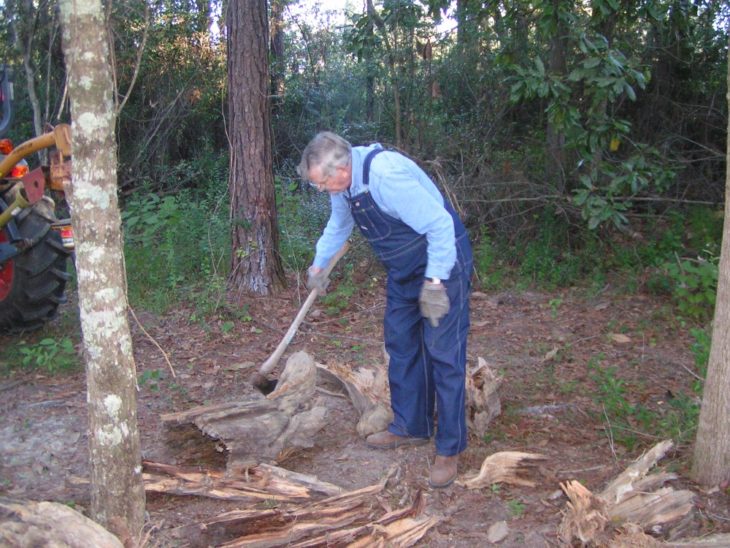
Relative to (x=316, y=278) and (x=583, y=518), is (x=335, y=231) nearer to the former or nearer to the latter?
(x=316, y=278)

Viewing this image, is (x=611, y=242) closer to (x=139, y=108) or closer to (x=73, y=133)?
(x=73, y=133)

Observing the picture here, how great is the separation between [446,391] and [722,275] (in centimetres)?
141

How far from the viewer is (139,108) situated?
11.9 m

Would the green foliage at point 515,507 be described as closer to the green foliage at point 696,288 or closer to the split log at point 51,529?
the split log at point 51,529

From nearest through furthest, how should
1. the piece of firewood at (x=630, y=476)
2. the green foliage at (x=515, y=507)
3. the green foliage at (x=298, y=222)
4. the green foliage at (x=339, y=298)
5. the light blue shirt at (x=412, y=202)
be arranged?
the piece of firewood at (x=630, y=476)
the green foliage at (x=515, y=507)
the light blue shirt at (x=412, y=202)
the green foliage at (x=339, y=298)
the green foliage at (x=298, y=222)

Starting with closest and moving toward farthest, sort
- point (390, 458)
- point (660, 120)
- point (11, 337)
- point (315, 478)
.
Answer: point (315, 478), point (390, 458), point (11, 337), point (660, 120)

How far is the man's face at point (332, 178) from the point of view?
3738mm

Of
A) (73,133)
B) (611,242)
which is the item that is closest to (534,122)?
(611,242)

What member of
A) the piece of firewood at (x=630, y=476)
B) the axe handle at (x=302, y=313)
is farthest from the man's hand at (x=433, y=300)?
the piece of firewood at (x=630, y=476)

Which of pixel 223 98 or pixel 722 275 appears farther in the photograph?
pixel 223 98

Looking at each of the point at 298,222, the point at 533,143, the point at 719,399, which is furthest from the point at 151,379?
the point at 533,143

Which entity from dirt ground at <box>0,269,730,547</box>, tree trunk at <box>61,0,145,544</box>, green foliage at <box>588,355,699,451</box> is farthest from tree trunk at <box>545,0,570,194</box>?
tree trunk at <box>61,0,145,544</box>

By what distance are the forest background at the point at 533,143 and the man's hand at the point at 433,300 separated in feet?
7.45

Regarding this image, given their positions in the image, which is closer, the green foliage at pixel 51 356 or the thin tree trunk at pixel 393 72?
the green foliage at pixel 51 356
